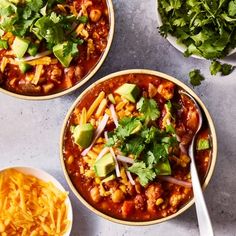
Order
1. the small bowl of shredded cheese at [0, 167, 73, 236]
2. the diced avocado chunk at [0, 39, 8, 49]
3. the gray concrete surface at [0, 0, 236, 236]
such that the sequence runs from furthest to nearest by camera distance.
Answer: the gray concrete surface at [0, 0, 236, 236], the small bowl of shredded cheese at [0, 167, 73, 236], the diced avocado chunk at [0, 39, 8, 49]

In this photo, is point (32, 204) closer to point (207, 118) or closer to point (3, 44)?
point (3, 44)

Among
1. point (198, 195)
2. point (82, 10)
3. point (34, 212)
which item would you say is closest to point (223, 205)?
point (198, 195)

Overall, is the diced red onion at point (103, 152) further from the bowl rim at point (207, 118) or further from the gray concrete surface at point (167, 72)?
the gray concrete surface at point (167, 72)

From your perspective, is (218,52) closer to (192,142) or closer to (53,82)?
(192,142)


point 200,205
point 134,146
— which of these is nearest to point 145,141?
point 134,146

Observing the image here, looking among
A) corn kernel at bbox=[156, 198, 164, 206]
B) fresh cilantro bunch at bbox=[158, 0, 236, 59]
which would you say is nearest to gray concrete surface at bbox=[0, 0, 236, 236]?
fresh cilantro bunch at bbox=[158, 0, 236, 59]

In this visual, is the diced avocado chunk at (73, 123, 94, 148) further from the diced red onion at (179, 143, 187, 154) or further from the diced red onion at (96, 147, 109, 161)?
the diced red onion at (179, 143, 187, 154)
